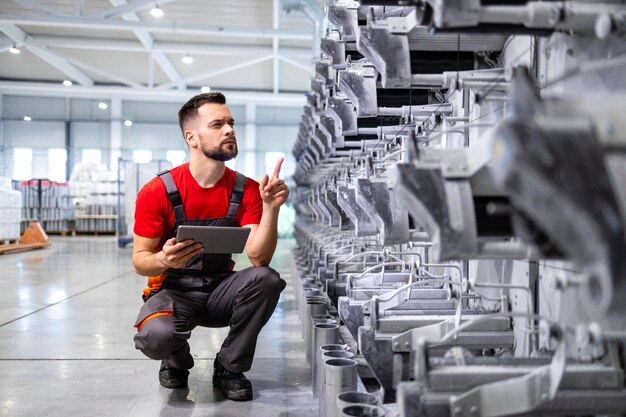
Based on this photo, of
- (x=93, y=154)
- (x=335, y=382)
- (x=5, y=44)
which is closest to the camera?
(x=335, y=382)

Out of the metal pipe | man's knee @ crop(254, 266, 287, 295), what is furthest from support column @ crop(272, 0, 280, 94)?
the metal pipe

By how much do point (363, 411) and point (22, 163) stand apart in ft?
55.8

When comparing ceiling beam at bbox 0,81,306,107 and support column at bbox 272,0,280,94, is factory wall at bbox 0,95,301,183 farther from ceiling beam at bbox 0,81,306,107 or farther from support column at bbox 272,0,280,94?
support column at bbox 272,0,280,94

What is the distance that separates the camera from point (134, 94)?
15148 millimetres

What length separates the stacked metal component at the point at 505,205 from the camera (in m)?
0.74

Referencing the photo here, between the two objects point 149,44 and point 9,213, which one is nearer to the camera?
point 9,213

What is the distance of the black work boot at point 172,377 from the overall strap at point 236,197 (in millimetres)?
700

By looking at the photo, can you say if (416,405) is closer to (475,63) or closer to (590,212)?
(590,212)

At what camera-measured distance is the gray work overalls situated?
2285 millimetres

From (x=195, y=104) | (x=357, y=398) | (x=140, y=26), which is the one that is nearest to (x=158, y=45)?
(x=140, y=26)

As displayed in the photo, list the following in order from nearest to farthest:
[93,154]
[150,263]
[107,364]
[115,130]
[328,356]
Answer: [328,356] → [150,263] → [107,364] → [115,130] → [93,154]

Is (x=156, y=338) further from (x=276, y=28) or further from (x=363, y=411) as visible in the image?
(x=276, y=28)

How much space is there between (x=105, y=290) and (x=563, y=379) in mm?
4812

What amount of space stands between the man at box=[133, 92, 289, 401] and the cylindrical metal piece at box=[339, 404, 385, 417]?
807 millimetres
